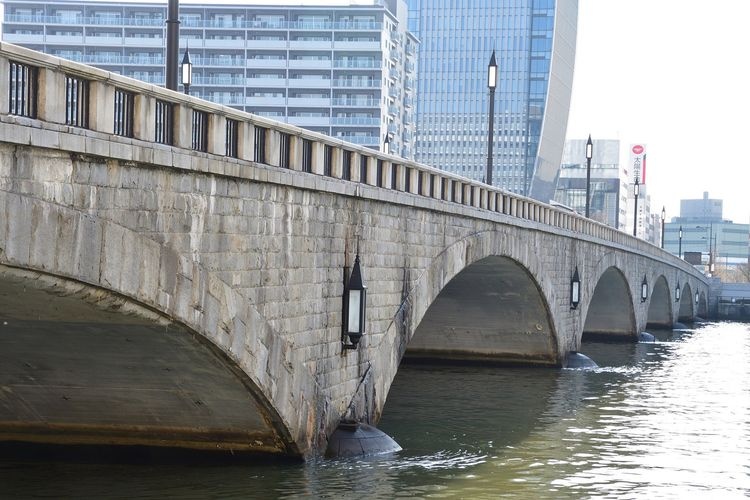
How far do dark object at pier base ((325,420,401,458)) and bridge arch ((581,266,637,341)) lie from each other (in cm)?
4238

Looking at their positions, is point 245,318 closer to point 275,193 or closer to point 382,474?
point 275,193

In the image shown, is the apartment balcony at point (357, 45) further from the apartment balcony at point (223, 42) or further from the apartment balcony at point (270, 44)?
the apartment balcony at point (223, 42)

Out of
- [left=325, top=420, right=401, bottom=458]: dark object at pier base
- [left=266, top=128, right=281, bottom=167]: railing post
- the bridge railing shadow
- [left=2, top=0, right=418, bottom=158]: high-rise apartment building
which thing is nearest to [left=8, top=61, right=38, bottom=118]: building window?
the bridge railing shadow

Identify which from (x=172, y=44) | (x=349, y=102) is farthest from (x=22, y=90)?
(x=349, y=102)

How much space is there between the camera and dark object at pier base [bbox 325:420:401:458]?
22203mm

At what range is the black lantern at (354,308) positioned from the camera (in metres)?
22.6

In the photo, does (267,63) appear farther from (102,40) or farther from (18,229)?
(18,229)

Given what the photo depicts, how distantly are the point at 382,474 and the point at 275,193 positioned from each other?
18.1 feet

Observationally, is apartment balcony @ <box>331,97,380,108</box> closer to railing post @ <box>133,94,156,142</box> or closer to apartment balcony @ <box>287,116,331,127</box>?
apartment balcony @ <box>287,116,331,127</box>

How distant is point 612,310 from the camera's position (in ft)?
216

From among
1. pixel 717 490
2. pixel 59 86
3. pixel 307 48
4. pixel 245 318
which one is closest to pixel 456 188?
pixel 717 490

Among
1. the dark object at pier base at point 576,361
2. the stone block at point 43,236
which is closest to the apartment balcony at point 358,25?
the dark object at pier base at point 576,361

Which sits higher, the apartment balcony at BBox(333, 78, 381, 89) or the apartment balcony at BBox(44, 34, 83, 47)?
the apartment balcony at BBox(44, 34, 83, 47)

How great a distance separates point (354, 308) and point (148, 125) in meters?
7.69
